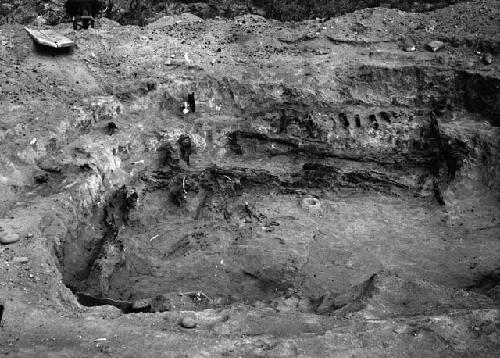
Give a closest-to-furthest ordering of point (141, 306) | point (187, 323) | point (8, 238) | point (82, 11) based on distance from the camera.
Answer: point (187, 323) → point (141, 306) → point (8, 238) → point (82, 11)

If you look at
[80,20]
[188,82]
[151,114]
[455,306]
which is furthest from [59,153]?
[455,306]

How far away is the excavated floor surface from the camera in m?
10.3

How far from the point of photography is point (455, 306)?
10828 mm

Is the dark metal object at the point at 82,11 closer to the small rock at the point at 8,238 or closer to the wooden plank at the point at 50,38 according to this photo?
the wooden plank at the point at 50,38

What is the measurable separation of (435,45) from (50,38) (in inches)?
516

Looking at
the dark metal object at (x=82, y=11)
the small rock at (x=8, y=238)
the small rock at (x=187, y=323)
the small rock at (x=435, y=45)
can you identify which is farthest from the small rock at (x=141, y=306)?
the small rock at (x=435, y=45)

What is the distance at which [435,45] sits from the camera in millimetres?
19781

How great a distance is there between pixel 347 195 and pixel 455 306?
23.8 ft

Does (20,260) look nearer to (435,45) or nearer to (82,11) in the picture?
(82,11)

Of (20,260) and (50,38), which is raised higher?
(50,38)

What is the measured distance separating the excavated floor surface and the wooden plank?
0.42 meters

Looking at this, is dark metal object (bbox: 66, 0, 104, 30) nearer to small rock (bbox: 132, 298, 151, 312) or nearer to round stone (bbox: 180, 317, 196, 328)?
small rock (bbox: 132, 298, 151, 312)

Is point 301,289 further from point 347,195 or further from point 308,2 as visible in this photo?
point 308,2

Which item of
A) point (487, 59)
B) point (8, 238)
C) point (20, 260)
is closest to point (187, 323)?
point (20, 260)
